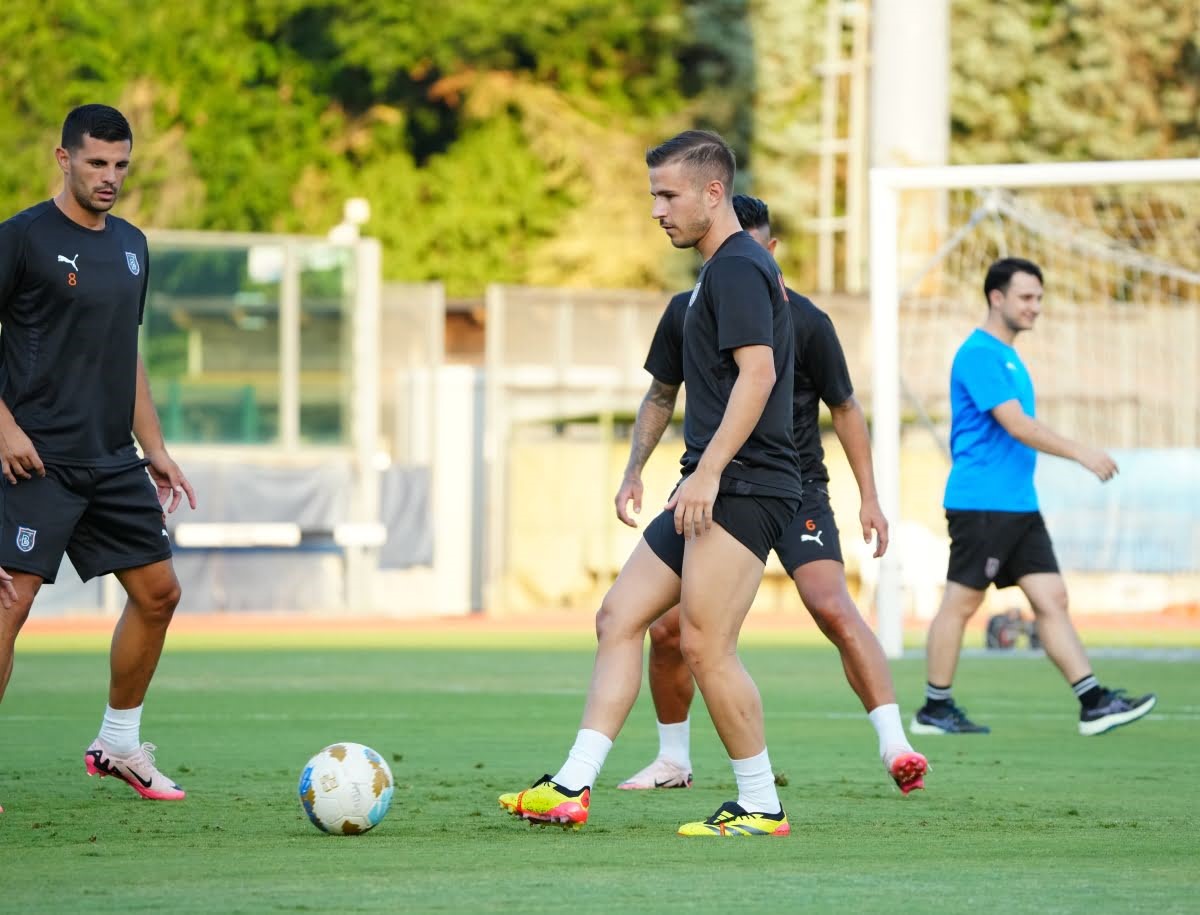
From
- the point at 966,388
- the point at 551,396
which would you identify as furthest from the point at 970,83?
the point at 966,388

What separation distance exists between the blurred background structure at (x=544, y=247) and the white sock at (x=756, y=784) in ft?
27.3

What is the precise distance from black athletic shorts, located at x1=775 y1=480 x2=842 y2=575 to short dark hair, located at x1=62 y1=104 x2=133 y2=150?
2.81 meters

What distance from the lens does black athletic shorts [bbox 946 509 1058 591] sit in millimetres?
10461

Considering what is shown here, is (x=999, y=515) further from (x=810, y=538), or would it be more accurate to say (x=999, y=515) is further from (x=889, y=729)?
(x=889, y=729)

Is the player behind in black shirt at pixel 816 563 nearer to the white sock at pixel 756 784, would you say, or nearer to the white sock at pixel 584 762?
the white sock at pixel 756 784

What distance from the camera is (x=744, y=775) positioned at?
6.70 m

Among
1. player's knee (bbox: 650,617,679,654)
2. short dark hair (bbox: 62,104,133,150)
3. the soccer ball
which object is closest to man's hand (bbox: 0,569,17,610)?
the soccer ball

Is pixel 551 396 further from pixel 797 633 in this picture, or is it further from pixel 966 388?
pixel 966 388

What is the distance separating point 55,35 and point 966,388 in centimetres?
3850

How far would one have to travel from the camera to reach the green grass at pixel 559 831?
18.2ft

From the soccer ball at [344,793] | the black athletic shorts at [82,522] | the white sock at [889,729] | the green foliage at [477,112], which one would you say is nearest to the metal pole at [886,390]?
the white sock at [889,729]

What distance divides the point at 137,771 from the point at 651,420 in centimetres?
222

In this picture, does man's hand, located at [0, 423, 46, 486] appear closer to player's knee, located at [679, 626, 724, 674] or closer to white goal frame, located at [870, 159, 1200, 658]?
player's knee, located at [679, 626, 724, 674]

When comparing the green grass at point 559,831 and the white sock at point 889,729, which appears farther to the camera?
the white sock at point 889,729
